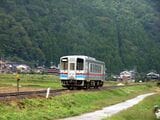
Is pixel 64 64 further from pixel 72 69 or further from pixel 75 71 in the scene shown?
pixel 75 71

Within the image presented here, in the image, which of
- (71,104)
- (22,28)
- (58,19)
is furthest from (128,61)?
(71,104)

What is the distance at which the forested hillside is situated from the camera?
14662 cm

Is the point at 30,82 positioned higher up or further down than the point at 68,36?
further down

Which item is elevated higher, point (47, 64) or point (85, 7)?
point (85, 7)

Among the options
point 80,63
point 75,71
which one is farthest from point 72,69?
point 80,63

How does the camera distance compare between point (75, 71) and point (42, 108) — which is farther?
point (75, 71)

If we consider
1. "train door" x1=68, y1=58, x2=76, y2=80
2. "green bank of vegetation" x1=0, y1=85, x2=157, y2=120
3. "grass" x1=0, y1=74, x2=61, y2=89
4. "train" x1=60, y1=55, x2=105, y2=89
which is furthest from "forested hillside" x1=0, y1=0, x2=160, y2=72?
"green bank of vegetation" x1=0, y1=85, x2=157, y2=120

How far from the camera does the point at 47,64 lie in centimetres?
15250

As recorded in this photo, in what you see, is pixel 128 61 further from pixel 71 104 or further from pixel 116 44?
pixel 71 104

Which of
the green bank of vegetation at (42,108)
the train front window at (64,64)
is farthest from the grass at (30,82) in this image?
the green bank of vegetation at (42,108)

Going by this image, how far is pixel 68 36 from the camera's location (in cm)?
16275

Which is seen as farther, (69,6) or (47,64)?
(69,6)

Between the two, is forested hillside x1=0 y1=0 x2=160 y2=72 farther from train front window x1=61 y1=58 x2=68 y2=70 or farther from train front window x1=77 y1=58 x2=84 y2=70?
train front window x1=77 y1=58 x2=84 y2=70

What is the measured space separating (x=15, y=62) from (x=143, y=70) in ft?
188
